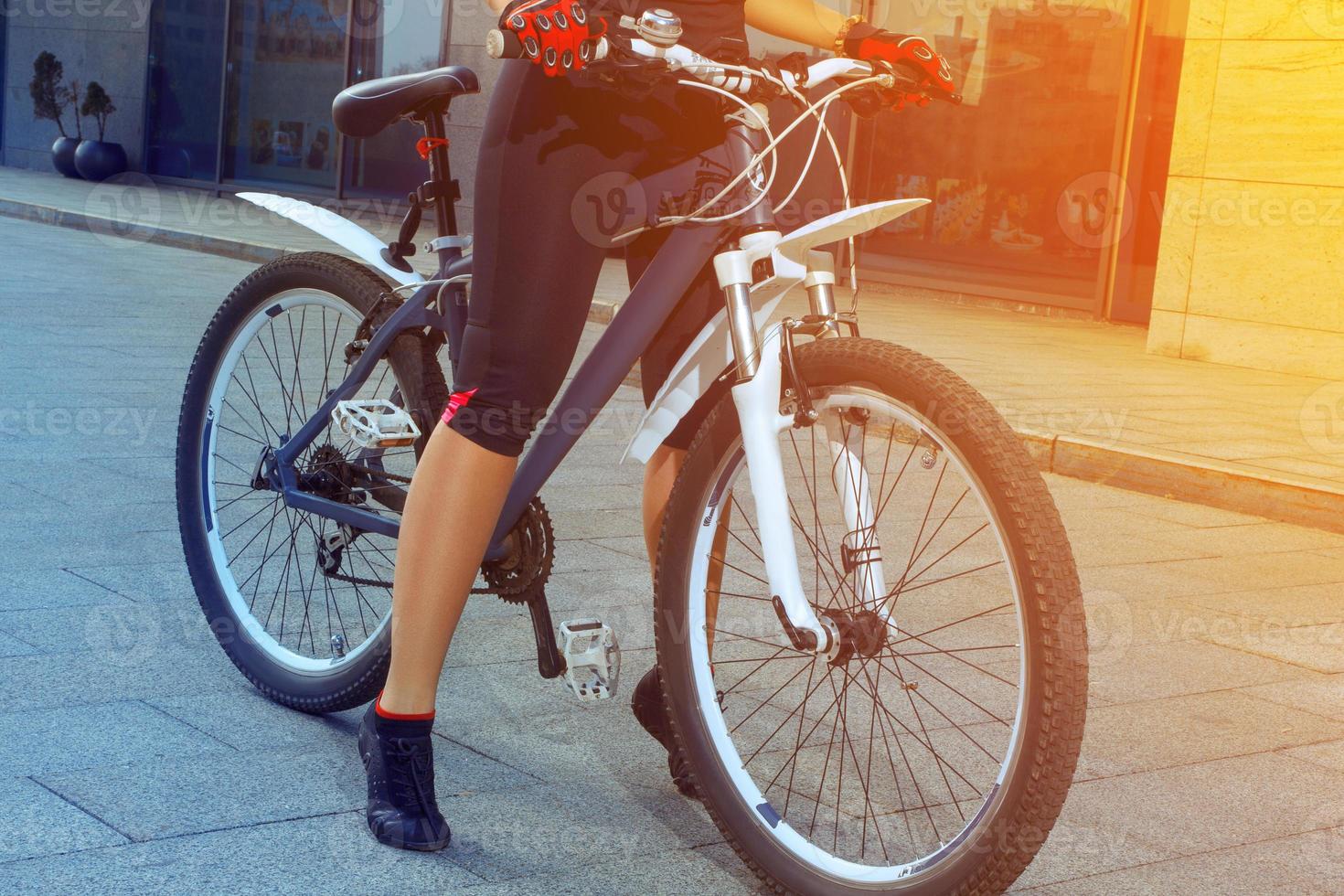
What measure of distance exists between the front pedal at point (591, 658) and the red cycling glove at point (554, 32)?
1016 millimetres

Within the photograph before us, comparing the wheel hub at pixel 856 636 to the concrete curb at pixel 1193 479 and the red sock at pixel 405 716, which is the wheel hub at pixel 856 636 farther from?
the concrete curb at pixel 1193 479

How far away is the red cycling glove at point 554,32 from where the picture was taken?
87.4 inches

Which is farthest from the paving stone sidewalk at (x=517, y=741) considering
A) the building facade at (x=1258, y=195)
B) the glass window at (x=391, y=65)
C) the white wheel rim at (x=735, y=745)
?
the glass window at (x=391, y=65)

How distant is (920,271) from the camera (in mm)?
14438

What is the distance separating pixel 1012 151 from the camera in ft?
45.1

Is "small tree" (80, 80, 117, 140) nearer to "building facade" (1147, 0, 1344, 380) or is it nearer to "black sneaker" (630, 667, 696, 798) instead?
"building facade" (1147, 0, 1344, 380)

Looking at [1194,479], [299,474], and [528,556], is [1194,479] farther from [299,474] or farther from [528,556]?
[528,556]

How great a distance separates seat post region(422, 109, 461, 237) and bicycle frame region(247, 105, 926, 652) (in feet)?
0.35

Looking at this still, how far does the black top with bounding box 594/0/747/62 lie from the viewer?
2734 millimetres

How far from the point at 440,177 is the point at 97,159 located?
68.7 ft

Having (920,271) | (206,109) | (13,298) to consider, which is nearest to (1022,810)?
(13,298)

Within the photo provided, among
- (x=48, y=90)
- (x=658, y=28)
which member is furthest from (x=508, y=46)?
(x=48, y=90)

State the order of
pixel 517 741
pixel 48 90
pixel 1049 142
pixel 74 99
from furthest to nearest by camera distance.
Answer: pixel 74 99 < pixel 48 90 < pixel 1049 142 < pixel 517 741

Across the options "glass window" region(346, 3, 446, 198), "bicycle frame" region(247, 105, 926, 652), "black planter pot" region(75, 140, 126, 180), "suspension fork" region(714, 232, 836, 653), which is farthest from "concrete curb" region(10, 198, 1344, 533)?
"black planter pot" region(75, 140, 126, 180)
